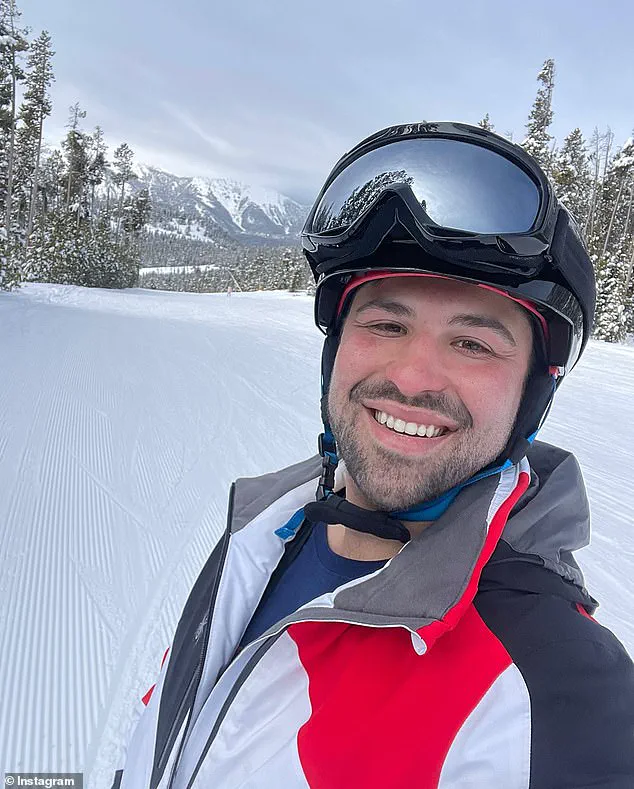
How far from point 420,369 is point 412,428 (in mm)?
169

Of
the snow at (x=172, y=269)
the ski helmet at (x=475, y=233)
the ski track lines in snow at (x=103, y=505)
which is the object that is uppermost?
the ski helmet at (x=475, y=233)

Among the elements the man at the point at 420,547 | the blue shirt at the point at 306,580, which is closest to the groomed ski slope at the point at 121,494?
the man at the point at 420,547

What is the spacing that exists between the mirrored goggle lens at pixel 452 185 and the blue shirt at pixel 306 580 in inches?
41.4

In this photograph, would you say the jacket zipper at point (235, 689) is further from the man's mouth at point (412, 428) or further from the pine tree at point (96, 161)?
the pine tree at point (96, 161)

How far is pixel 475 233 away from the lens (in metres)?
1.58

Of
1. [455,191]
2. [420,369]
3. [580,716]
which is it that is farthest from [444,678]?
[455,191]

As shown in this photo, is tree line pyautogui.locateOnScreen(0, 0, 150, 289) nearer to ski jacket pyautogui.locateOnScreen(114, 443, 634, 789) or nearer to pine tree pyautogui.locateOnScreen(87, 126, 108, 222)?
pine tree pyautogui.locateOnScreen(87, 126, 108, 222)

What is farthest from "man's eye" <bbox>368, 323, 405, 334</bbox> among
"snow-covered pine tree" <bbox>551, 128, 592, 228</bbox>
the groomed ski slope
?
"snow-covered pine tree" <bbox>551, 128, 592, 228</bbox>

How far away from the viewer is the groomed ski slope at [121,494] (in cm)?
257

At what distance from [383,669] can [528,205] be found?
4.41ft

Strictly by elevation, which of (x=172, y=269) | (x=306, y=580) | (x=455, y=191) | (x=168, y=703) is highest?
(x=455, y=191)

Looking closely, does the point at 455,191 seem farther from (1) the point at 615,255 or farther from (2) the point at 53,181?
(2) the point at 53,181

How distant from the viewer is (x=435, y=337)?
4.99 ft

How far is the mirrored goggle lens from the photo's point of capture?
1613mm
